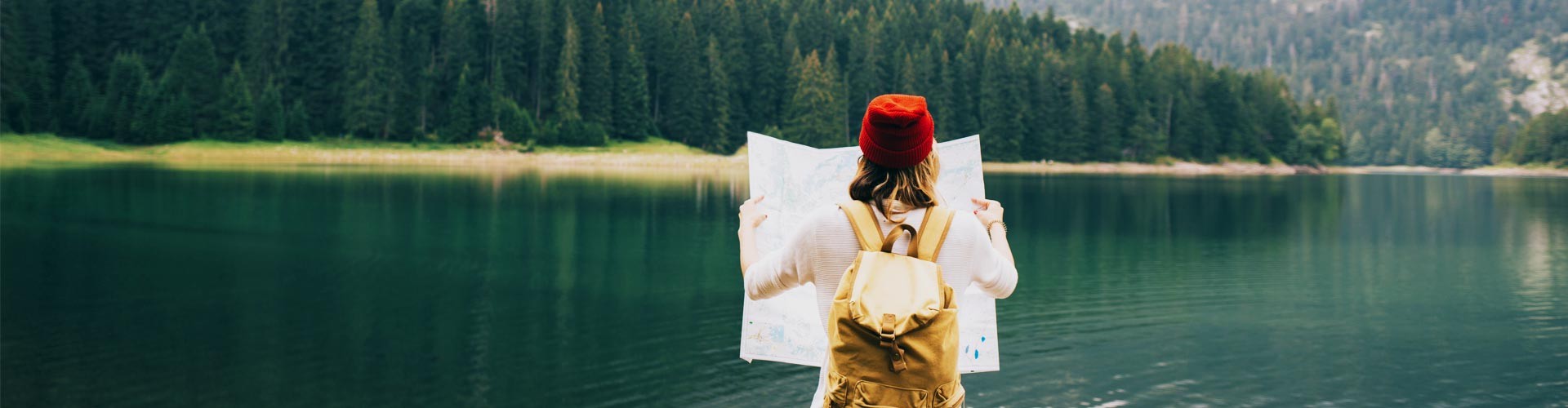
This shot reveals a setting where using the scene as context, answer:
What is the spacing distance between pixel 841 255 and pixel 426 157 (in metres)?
86.7

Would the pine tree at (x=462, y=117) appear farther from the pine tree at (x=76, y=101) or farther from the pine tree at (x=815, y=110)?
the pine tree at (x=815, y=110)

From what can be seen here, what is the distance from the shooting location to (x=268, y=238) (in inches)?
918

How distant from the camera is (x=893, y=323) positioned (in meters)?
2.47

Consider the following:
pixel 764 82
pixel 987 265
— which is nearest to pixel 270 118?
pixel 764 82

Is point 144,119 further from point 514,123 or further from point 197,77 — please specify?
point 514,123

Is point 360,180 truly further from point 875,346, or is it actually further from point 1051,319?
point 875,346

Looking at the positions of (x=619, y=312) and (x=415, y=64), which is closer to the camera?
(x=619, y=312)

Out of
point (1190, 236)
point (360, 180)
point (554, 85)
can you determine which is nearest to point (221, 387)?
point (1190, 236)

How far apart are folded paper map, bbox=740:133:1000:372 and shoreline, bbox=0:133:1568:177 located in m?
66.2

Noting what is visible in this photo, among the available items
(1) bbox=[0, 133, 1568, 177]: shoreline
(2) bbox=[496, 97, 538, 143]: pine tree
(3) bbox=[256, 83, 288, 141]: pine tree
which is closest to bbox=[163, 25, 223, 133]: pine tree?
(3) bbox=[256, 83, 288, 141]: pine tree

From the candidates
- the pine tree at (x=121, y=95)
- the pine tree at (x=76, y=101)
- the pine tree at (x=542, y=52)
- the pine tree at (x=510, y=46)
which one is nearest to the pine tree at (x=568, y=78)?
the pine tree at (x=542, y=52)

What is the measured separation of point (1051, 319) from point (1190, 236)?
16.1 meters

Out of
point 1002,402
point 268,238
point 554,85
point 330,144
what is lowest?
point 1002,402

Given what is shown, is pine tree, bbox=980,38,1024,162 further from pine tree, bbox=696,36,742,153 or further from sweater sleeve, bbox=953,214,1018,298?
sweater sleeve, bbox=953,214,1018,298
